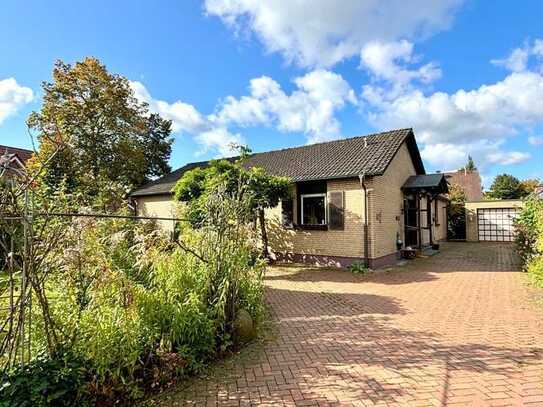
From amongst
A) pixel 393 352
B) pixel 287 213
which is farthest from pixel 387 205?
pixel 393 352

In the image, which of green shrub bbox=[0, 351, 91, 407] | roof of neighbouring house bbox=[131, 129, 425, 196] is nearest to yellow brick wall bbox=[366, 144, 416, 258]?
roof of neighbouring house bbox=[131, 129, 425, 196]

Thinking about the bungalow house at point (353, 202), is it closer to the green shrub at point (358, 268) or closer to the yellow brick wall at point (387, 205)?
the yellow brick wall at point (387, 205)

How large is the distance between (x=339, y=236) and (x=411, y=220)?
5376mm

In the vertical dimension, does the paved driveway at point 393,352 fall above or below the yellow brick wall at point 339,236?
below

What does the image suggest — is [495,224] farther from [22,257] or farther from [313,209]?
[22,257]

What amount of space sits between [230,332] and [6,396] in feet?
8.79

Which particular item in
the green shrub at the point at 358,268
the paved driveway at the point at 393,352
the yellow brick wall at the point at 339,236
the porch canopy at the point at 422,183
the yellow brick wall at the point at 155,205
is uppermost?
the porch canopy at the point at 422,183

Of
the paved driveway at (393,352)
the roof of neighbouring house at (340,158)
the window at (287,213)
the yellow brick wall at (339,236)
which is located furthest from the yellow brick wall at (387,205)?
the window at (287,213)

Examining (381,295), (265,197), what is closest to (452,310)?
(381,295)

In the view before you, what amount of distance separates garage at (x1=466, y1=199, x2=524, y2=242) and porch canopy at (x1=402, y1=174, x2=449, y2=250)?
6.90 m

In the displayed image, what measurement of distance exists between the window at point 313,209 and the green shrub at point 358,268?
6.42 ft

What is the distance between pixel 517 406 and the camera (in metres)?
3.16

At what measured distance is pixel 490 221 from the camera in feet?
68.9

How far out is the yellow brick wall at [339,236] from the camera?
11523 millimetres
